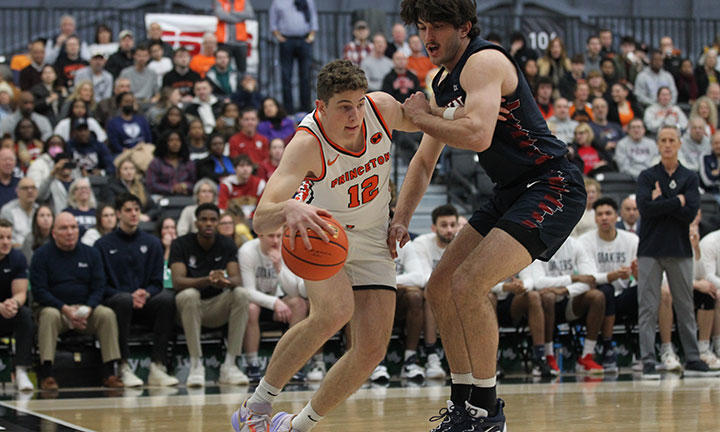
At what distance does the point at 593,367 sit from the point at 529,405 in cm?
303

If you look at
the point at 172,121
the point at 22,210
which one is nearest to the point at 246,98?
the point at 172,121

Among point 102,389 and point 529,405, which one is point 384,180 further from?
point 102,389

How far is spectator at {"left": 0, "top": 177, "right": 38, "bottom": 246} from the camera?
10.3m

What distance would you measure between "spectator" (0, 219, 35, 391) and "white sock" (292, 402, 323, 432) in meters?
4.30

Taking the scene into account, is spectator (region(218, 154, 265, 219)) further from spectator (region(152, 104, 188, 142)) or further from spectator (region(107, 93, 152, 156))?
spectator (region(107, 93, 152, 156))

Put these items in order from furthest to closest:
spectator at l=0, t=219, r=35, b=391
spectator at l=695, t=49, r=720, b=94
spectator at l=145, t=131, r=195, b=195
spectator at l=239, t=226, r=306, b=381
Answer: spectator at l=695, t=49, r=720, b=94 → spectator at l=145, t=131, r=195, b=195 → spectator at l=239, t=226, r=306, b=381 → spectator at l=0, t=219, r=35, b=391

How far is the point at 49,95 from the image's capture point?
44.4 feet

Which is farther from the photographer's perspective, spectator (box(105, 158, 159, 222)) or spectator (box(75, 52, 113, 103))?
spectator (box(75, 52, 113, 103))

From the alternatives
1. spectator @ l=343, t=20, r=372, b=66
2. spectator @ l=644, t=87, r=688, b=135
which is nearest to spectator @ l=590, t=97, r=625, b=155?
spectator @ l=644, t=87, r=688, b=135

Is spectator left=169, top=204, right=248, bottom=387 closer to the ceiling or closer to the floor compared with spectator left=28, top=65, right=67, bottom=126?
closer to the floor

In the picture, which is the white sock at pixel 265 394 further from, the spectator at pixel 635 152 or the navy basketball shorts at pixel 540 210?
the spectator at pixel 635 152

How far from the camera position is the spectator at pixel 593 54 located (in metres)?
17.4

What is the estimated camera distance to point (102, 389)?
876cm

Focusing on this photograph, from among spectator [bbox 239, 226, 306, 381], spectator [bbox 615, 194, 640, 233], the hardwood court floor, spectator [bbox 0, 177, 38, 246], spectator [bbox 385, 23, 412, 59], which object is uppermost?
spectator [bbox 385, 23, 412, 59]
